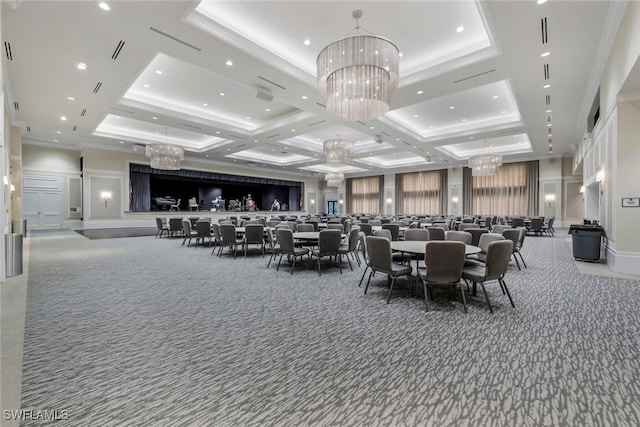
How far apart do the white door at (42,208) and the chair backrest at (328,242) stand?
15.5 meters

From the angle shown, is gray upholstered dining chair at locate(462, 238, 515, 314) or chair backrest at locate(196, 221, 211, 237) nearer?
gray upholstered dining chair at locate(462, 238, 515, 314)

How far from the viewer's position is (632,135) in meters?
5.24

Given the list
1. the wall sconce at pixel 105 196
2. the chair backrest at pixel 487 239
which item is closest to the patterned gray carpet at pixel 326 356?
Answer: the chair backrest at pixel 487 239

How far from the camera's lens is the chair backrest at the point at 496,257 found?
3408mm

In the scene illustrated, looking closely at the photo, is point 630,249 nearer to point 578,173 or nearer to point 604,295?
point 604,295

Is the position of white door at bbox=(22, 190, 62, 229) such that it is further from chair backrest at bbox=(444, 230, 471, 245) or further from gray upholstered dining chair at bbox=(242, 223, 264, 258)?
chair backrest at bbox=(444, 230, 471, 245)

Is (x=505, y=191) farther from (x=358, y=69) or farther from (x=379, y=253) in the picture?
(x=379, y=253)

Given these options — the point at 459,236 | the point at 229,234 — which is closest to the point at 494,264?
the point at 459,236

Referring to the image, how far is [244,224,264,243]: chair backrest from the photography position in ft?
23.4

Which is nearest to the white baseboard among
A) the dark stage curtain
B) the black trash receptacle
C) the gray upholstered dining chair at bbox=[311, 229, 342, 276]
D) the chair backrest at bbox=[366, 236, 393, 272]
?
the black trash receptacle

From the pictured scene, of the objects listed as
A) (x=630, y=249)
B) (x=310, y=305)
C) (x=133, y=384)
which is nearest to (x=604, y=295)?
(x=630, y=249)

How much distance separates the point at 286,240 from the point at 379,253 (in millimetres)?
2209

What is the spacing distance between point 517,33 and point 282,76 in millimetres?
4538

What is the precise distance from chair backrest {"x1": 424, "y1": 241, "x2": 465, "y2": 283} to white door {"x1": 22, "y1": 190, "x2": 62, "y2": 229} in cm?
1770
